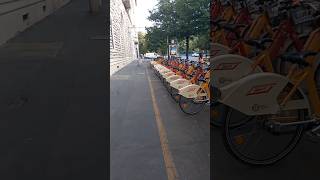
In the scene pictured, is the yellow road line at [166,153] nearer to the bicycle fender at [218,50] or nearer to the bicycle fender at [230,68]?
the bicycle fender at [230,68]

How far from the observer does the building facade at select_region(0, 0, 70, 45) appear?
36.2 feet

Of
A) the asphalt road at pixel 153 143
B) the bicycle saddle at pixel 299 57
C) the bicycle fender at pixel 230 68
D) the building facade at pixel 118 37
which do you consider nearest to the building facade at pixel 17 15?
the building facade at pixel 118 37

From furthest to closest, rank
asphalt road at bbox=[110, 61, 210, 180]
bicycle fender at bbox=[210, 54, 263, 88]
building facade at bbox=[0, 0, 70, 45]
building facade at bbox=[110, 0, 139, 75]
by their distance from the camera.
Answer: building facade at bbox=[110, 0, 139, 75], building facade at bbox=[0, 0, 70, 45], bicycle fender at bbox=[210, 54, 263, 88], asphalt road at bbox=[110, 61, 210, 180]

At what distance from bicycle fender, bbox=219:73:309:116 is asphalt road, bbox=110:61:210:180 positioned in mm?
879

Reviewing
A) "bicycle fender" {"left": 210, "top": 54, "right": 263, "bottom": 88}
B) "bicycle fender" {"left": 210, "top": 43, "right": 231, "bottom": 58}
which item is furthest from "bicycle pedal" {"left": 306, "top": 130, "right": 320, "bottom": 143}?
"bicycle fender" {"left": 210, "top": 43, "right": 231, "bottom": 58}

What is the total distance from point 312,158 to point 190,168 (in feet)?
5.03

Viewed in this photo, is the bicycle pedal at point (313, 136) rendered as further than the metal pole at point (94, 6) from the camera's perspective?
No

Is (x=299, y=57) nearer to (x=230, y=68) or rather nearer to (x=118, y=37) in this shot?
(x=230, y=68)

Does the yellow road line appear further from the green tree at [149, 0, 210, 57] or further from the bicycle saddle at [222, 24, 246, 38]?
the green tree at [149, 0, 210, 57]

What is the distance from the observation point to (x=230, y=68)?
4949 millimetres

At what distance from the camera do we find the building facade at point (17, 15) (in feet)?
36.2

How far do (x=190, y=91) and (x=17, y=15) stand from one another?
8393 mm

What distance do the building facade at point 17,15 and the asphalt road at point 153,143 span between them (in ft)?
18.0

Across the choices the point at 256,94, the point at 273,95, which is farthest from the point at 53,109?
the point at 273,95
